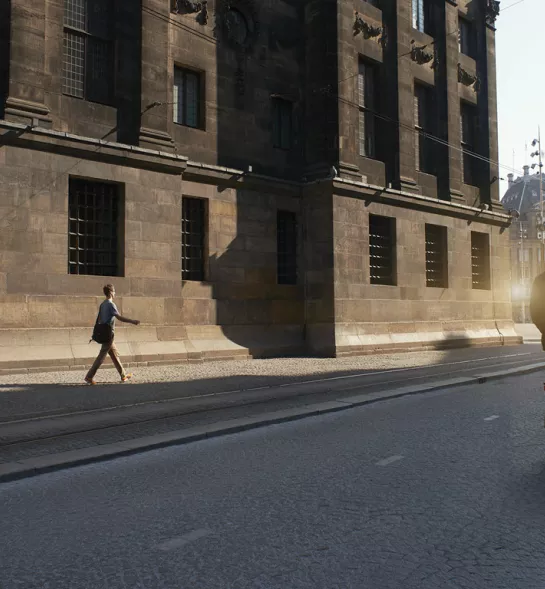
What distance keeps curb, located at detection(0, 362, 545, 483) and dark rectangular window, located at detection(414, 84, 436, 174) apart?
50.1 feet

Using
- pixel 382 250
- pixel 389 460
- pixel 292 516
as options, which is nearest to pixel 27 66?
pixel 382 250

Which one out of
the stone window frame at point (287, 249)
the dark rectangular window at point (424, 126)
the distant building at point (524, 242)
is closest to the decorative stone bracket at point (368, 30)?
the dark rectangular window at point (424, 126)

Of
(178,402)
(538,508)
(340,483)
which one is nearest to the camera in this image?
(538,508)

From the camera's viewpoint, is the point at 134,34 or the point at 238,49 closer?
the point at 134,34

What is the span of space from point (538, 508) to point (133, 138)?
14199 millimetres

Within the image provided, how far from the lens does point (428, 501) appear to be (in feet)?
15.5

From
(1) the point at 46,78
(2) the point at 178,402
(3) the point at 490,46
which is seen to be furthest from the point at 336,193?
(3) the point at 490,46

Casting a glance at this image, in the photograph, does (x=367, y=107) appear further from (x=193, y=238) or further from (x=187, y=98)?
(x=193, y=238)

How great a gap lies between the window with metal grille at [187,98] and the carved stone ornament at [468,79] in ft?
43.0

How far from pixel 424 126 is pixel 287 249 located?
9.11m

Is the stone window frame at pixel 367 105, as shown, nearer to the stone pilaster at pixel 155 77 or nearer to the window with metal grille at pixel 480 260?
the window with metal grille at pixel 480 260

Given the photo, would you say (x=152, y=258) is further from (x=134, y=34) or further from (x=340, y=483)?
(x=340, y=483)

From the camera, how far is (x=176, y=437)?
7.06m

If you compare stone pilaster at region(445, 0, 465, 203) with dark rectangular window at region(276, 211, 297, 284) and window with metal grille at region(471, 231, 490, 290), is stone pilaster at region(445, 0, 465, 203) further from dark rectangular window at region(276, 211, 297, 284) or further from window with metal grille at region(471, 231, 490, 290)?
dark rectangular window at region(276, 211, 297, 284)
